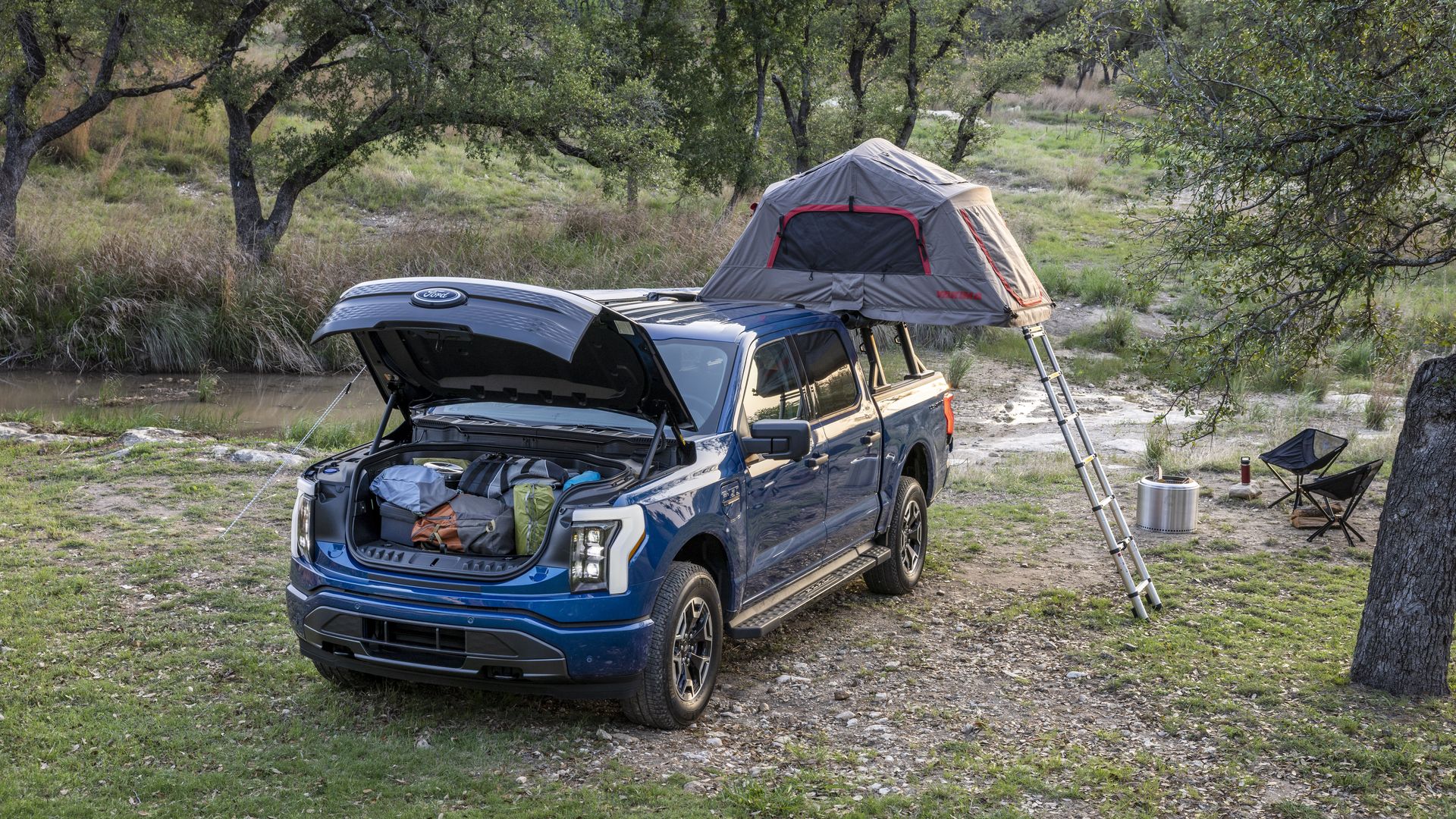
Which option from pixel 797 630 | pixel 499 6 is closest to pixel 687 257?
pixel 499 6

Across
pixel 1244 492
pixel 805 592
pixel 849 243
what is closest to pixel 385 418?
pixel 805 592

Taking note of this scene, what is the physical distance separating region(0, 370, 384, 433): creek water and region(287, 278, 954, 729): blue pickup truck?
28.8 ft

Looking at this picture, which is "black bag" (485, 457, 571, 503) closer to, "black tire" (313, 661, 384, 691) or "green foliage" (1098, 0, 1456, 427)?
"black tire" (313, 661, 384, 691)

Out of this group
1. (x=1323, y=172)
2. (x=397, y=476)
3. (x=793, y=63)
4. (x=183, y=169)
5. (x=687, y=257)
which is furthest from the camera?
(x=183, y=169)

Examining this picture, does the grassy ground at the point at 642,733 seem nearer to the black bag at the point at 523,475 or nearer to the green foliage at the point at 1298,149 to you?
the black bag at the point at 523,475

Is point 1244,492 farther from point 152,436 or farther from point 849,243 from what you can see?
point 152,436

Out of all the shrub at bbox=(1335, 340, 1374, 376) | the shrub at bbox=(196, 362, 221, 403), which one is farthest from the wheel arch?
the shrub at bbox=(1335, 340, 1374, 376)

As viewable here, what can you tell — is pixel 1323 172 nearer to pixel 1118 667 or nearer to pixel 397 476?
pixel 1118 667

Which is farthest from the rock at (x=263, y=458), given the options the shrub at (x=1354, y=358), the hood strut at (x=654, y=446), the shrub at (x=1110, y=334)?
the shrub at (x=1354, y=358)

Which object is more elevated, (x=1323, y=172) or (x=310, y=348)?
(x=1323, y=172)

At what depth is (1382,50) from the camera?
7.27 metres

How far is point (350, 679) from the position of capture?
6.09 metres

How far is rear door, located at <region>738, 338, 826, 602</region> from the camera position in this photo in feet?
20.9

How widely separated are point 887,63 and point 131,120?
17.0 m
